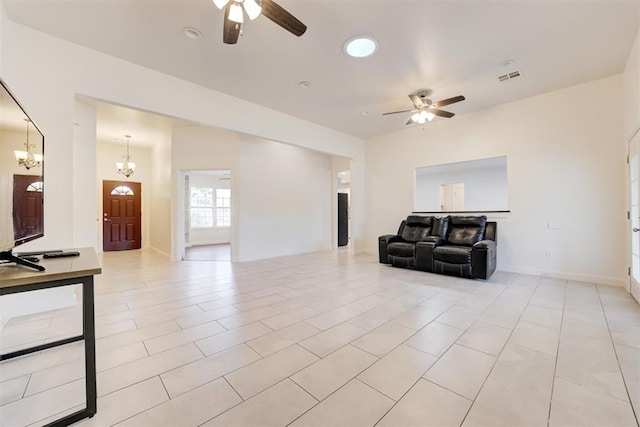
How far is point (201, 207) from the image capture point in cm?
939

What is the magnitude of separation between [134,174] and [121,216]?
Result: 132 centimetres

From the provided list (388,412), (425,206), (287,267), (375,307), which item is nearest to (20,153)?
(388,412)

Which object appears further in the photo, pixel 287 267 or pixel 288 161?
pixel 288 161

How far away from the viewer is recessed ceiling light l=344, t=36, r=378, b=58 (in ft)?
9.45

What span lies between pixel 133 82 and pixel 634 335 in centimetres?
587

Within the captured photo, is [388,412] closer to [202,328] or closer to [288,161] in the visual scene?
[202,328]

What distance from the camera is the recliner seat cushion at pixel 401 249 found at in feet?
15.6

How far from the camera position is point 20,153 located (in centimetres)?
169

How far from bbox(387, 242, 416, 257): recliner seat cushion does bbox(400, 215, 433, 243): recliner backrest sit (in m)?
0.38

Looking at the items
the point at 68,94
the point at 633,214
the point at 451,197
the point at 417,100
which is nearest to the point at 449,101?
the point at 417,100

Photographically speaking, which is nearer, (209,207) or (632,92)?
(632,92)

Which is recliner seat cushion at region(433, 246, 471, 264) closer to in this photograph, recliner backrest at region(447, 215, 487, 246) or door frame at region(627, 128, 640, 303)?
recliner backrest at region(447, 215, 487, 246)

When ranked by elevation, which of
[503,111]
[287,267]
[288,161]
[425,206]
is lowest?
[287,267]

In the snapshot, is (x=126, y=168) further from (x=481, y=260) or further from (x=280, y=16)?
(x=481, y=260)
